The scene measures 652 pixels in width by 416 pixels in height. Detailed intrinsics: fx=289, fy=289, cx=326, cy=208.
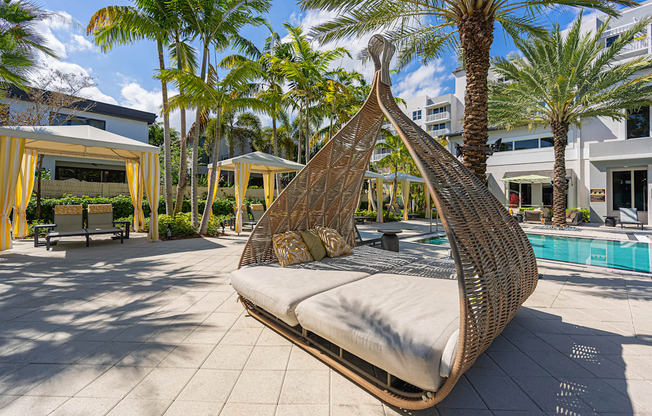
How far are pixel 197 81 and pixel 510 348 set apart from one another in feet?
29.1

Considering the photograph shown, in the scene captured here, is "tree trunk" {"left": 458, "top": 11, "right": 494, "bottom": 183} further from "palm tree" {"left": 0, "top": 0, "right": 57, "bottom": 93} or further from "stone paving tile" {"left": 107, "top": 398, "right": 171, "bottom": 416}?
"palm tree" {"left": 0, "top": 0, "right": 57, "bottom": 93}

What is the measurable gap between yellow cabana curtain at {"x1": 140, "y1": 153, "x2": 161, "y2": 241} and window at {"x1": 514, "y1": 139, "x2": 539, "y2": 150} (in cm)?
2098

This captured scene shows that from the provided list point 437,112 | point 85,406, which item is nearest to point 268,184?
point 85,406

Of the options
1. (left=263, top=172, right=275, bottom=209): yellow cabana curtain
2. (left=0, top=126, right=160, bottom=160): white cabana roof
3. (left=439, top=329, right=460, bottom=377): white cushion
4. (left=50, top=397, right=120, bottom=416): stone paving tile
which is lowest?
(left=50, top=397, right=120, bottom=416): stone paving tile

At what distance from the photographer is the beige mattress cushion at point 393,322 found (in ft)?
5.60

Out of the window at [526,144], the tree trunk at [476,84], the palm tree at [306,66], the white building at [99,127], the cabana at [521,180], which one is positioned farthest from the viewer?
the window at [526,144]

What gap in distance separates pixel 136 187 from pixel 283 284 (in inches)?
368

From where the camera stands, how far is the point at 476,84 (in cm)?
536

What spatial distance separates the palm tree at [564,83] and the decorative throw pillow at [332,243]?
9463mm

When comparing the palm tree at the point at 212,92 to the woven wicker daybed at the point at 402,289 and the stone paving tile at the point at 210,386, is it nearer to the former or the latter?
the woven wicker daybed at the point at 402,289

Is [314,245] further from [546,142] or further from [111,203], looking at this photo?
[546,142]

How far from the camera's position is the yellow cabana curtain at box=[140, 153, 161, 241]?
8.27m

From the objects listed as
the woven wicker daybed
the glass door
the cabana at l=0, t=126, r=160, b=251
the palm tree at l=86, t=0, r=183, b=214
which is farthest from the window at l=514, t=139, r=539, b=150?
the cabana at l=0, t=126, r=160, b=251

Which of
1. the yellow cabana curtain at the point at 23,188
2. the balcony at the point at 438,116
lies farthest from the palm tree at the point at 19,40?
the balcony at the point at 438,116
